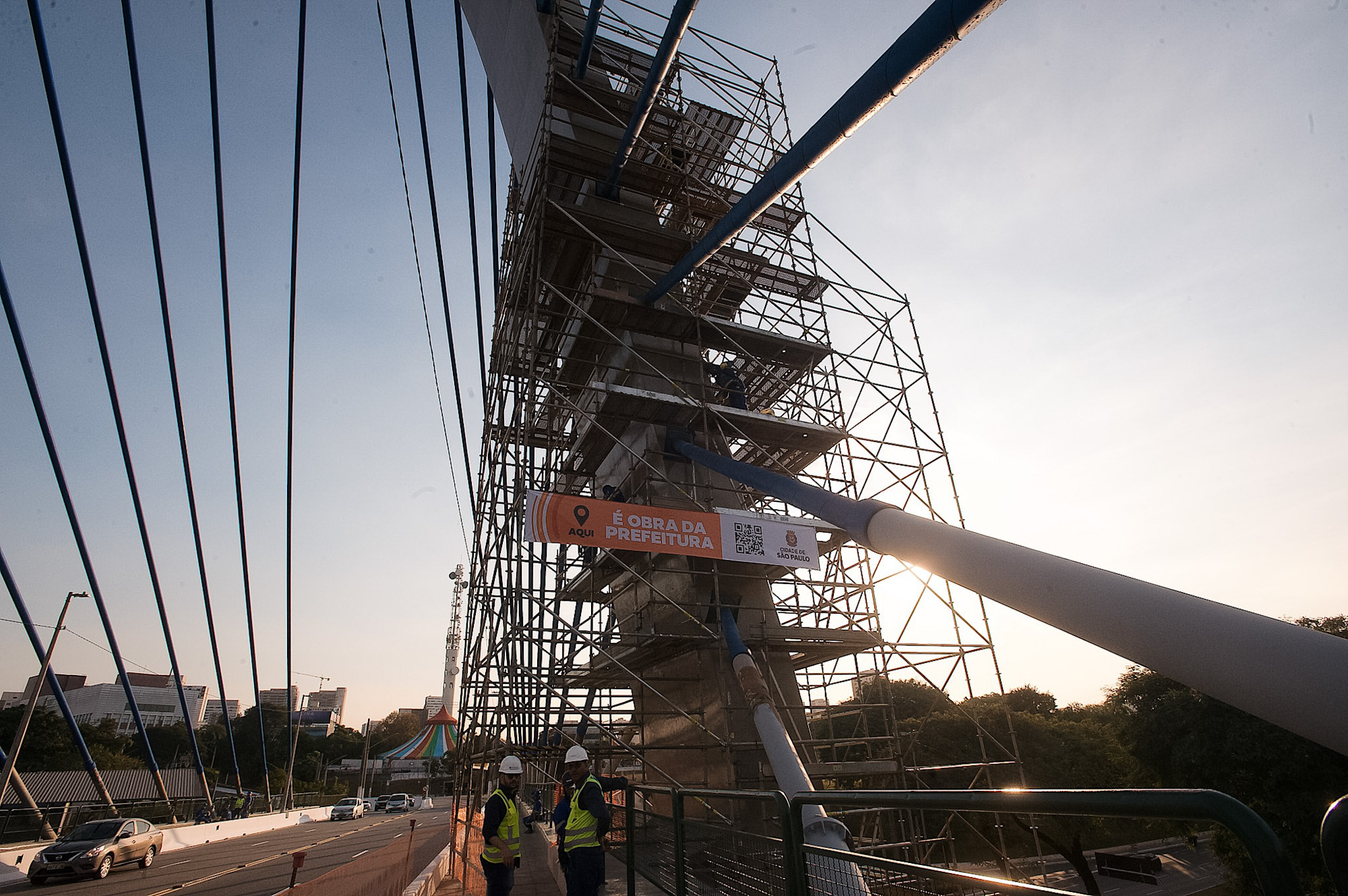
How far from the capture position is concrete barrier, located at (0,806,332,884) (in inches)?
572

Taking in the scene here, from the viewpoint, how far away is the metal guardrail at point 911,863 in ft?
4.68

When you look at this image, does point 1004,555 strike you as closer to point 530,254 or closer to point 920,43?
point 920,43

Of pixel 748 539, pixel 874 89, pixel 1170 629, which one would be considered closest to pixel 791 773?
pixel 748 539

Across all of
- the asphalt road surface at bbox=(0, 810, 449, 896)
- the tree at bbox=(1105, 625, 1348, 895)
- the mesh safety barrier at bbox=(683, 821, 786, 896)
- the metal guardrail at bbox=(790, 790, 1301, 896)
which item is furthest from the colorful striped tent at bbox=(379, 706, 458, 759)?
the metal guardrail at bbox=(790, 790, 1301, 896)

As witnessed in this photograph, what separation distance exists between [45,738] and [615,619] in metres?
51.8

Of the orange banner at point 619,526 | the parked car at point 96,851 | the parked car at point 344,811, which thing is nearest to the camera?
the orange banner at point 619,526

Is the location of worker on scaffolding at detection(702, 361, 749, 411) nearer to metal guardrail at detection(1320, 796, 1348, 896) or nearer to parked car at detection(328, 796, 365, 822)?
metal guardrail at detection(1320, 796, 1348, 896)

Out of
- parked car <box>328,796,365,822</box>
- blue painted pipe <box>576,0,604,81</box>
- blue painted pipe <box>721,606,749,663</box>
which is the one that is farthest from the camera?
parked car <box>328,796,365,822</box>

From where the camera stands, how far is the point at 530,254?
13.8m

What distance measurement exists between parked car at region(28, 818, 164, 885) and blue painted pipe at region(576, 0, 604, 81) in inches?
766

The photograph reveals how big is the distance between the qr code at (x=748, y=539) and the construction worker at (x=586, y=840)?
5239 mm

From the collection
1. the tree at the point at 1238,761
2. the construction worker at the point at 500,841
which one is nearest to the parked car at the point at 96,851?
the construction worker at the point at 500,841

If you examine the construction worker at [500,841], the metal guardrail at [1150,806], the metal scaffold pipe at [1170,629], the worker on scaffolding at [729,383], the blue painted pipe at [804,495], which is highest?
the worker on scaffolding at [729,383]

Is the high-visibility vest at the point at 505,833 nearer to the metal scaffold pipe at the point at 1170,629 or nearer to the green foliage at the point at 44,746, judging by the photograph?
the metal scaffold pipe at the point at 1170,629
